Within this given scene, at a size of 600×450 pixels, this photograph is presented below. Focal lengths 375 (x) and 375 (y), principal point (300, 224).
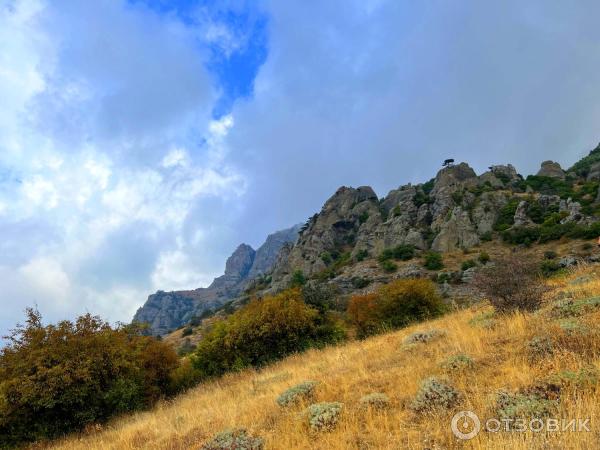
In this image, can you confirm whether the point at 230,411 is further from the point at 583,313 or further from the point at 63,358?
the point at 63,358

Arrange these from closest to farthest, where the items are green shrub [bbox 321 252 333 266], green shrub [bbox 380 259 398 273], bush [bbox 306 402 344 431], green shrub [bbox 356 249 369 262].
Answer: bush [bbox 306 402 344 431]
green shrub [bbox 380 259 398 273]
green shrub [bbox 356 249 369 262]
green shrub [bbox 321 252 333 266]

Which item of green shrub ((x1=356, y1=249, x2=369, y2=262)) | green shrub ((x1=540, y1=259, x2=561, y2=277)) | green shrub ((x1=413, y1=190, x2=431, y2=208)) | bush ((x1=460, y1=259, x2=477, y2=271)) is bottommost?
green shrub ((x1=540, y1=259, x2=561, y2=277))

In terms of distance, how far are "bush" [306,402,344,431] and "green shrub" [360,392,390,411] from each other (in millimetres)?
415

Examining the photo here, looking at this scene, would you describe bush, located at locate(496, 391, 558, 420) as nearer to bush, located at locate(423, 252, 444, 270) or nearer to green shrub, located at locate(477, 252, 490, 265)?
green shrub, located at locate(477, 252, 490, 265)

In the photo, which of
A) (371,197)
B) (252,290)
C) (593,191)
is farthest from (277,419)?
(371,197)

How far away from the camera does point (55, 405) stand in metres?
14.1

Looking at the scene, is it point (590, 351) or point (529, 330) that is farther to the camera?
point (529, 330)

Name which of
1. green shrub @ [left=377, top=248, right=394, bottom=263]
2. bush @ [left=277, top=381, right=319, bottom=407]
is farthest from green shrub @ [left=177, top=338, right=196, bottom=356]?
bush @ [left=277, top=381, right=319, bottom=407]

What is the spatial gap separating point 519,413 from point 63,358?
15820mm

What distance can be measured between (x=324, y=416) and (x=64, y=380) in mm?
12134

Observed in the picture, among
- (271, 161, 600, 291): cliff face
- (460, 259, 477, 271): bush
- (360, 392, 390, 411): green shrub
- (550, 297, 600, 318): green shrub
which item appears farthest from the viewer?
(271, 161, 600, 291): cliff face

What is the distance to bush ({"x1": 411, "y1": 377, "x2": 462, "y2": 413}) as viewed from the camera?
5797 mm

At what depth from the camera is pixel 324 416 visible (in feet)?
20.6

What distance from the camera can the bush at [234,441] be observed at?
6199mm
